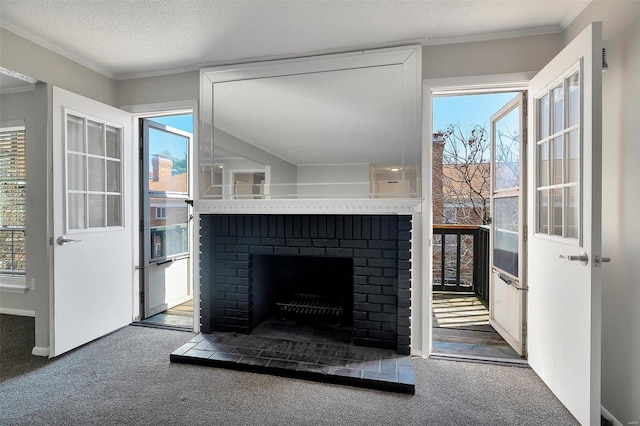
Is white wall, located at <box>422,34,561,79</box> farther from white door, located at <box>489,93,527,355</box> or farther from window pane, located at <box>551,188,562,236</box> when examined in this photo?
window pane, located at <box>551,188,562,236</box>

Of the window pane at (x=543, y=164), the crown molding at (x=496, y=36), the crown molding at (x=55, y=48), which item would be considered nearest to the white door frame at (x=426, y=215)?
the crown molding at (x=496, y=36)

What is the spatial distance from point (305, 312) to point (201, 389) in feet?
3.79

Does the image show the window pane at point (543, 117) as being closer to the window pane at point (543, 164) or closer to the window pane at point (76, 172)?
the window pane at point (543, 164)

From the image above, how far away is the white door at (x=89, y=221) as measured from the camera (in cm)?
243

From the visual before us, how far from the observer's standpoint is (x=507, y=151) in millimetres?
2820

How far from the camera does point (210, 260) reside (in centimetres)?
283

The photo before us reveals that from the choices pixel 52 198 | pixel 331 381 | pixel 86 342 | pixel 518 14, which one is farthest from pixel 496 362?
pixel 52 198

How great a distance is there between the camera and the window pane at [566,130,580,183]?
1699mm

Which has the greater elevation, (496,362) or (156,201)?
(156,201)

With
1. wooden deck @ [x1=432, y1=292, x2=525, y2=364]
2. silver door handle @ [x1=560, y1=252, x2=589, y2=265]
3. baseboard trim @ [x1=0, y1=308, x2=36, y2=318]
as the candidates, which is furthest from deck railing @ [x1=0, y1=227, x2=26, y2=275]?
silver door handle @ [x1=560, y1=252, x2=589, y2=265]

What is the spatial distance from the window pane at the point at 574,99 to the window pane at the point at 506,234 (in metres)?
0.96

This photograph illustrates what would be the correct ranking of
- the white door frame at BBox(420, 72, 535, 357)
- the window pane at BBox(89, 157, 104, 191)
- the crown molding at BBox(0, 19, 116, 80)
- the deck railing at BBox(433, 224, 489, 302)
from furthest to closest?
the deck railing at BBox(433, 224, 489, 302) < the window pane at BBox(89, 157, 104, 191) < the white door frame at BBox(420, 72, 535, 357) < the crown molding at BBox(0, 19, 116, 80)

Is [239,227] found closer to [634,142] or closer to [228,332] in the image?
[228,332]

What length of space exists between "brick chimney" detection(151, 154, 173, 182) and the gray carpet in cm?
185
